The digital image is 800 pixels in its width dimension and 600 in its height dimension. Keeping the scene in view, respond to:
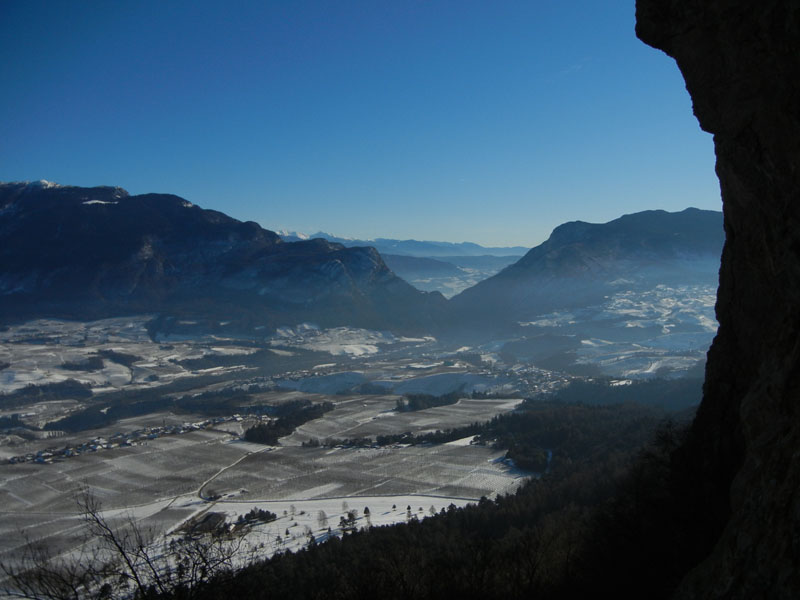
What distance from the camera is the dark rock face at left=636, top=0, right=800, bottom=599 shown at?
1098cm

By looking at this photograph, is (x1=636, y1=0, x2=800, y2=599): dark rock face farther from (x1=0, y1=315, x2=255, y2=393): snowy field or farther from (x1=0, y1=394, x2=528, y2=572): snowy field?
(x1=0, y1=315, x2=255, y2=393): snowy field

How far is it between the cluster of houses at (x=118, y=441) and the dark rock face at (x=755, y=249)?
275 ft

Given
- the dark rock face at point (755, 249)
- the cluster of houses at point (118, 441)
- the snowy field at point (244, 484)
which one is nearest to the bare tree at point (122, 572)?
the dark rock face at point (755, 249)

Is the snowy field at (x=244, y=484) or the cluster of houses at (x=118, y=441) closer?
the snowy field at (x=244, y=484)

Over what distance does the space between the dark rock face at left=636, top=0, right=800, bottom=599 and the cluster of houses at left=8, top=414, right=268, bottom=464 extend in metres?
83.9

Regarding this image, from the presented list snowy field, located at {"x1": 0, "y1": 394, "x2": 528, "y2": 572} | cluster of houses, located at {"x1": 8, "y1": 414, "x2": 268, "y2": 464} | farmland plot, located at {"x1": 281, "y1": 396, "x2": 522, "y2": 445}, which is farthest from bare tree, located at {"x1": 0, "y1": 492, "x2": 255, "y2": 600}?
farmland plot, located at {"x1": 281, "y1": 396, "x2": 522, "y2": 445}

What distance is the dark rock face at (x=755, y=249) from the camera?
1098 centimetres

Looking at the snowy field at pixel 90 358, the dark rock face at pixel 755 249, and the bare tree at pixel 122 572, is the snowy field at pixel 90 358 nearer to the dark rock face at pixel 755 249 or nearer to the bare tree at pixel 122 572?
the bare tree at pixel 122 572

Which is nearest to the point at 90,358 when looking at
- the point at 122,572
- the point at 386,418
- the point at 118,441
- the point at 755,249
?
the point at 118,441

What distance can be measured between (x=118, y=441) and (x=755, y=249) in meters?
94.1

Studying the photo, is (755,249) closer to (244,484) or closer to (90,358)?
(244,484)

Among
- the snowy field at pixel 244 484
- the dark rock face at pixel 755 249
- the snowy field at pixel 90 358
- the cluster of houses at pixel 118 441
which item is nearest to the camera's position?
the dark rock face at pixel 755 249

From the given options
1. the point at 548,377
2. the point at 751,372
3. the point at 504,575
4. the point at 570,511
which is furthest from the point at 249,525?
the point at 548,377

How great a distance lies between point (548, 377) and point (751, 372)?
139142 mm
